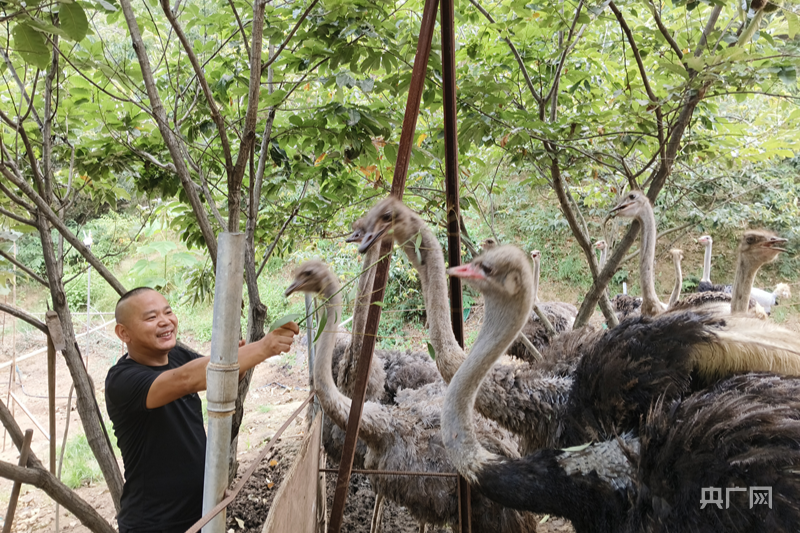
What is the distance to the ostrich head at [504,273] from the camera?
6.45 ft

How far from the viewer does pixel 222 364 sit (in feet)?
3.96

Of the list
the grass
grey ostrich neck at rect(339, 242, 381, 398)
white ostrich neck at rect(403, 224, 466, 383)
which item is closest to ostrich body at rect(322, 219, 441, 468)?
grey ostrich neck at rect(339, 242, 381, 398)

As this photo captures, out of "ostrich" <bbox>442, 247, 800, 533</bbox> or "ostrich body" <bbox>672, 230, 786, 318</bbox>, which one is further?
"ostrich body" <bbox>672, 230, 786, 318</bbox>

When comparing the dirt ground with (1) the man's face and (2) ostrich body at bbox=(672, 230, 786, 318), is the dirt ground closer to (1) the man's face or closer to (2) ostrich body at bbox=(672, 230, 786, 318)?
(1) the man's face

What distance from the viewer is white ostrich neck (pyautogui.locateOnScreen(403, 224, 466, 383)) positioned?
241 cm

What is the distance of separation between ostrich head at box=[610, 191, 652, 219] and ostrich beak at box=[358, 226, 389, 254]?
239cm

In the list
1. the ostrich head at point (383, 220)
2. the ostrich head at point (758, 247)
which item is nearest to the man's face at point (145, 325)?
the ostrich head at point (383, 220)

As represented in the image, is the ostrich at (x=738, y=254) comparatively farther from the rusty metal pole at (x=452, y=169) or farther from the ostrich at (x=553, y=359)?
the rusty metal pole at (x=452, y=169)

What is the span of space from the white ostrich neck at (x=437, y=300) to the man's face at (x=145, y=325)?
1.03 meters

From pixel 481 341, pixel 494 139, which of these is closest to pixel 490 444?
pixel 481 341

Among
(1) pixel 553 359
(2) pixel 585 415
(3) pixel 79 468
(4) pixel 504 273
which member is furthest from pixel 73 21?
(3) pixel 79 468

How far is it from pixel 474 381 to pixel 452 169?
81 cm

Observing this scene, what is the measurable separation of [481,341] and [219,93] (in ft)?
5.19

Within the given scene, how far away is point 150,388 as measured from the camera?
6.02 ft
